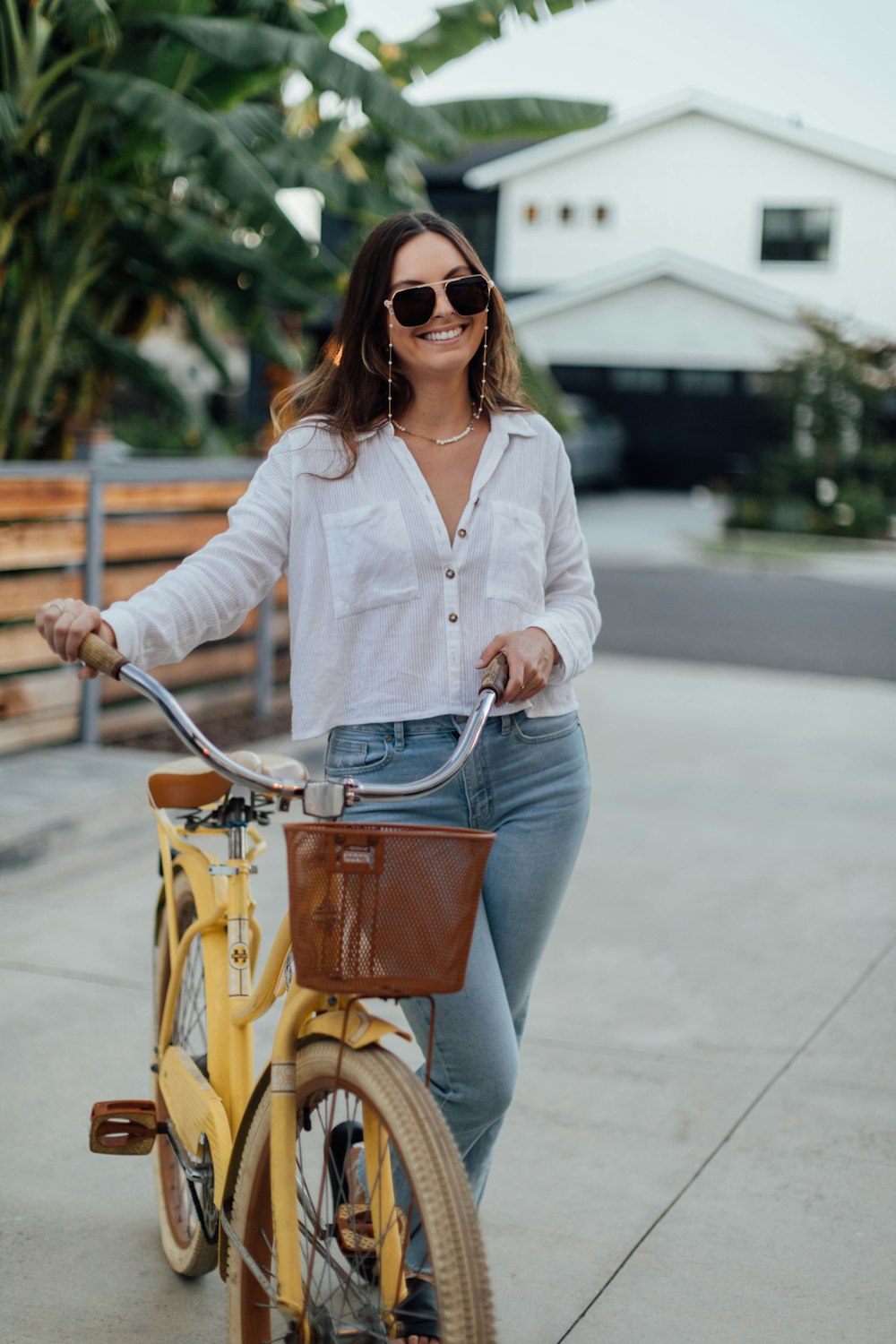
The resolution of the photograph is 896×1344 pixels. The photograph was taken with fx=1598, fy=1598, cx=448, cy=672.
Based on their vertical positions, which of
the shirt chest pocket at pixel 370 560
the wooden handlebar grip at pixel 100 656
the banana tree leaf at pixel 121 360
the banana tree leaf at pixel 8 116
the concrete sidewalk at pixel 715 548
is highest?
the banana tree leaf at pixel 8 116

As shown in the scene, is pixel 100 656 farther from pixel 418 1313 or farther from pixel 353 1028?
pixel 418 1313

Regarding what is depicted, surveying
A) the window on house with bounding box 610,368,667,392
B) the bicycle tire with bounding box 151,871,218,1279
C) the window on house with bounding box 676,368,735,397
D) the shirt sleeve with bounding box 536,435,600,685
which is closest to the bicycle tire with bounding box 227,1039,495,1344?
the bicycle tire with bounding box 151,871,218,1279

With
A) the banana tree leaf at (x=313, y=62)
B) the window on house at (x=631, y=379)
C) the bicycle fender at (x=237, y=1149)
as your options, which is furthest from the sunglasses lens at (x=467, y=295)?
the window on house at (x=631, y=379)

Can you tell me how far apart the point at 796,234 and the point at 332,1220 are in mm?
32584

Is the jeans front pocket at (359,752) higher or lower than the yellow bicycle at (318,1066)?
higher

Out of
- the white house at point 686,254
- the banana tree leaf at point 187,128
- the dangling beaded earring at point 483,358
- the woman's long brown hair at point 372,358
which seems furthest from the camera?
the white house at point 686,254

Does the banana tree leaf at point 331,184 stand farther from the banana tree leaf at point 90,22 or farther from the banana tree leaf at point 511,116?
the banana tree leaf at point 90,22

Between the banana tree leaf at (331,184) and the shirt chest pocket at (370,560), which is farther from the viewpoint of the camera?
the banana tree leaf at (331,184)

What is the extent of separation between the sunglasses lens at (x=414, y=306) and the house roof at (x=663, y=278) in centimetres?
2913

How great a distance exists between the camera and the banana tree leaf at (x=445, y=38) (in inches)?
371

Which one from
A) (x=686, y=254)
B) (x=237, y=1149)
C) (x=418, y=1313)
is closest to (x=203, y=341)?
(x=237, y=1149)

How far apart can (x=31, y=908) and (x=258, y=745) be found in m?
2.78

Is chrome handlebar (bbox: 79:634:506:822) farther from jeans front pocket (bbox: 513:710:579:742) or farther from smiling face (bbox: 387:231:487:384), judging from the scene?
smiling face (bbox: 387:231:487:384)

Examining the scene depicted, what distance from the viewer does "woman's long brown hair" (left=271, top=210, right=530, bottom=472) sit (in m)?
2.71
